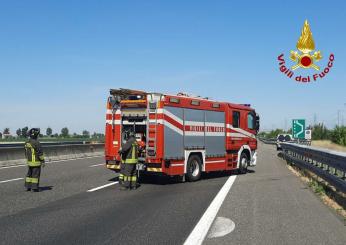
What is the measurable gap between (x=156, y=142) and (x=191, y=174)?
2026 mm

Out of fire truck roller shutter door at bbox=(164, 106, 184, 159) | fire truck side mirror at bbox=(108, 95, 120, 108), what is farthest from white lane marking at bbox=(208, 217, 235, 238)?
fire truck side mirror at bbox=(108, 95, 120, 108)

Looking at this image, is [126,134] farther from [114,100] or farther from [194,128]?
[194,128]

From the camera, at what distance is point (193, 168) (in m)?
15.0

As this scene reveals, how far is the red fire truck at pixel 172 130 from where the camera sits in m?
13.5

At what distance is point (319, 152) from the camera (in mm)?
13430

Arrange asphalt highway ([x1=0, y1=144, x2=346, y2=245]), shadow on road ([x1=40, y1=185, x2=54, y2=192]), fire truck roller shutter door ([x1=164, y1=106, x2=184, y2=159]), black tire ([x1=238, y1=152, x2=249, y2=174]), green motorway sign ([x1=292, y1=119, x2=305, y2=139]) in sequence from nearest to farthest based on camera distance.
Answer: asphalt highway ([x1=0, y1=144, x2=346, y2=245]) → shadow on road ([x1=40, y1=185, x2=54, y2=192]) → fire truck roller shutter door ([x1=164, y1=106, x2=184, y2=159]) → black tire ([x1=238, y1=152, x2=249, y2=174]) → green motorway sign ([x1=292, y1=119, x2=305, y2=139])

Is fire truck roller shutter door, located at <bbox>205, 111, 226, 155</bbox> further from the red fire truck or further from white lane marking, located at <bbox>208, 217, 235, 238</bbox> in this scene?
white lane marking, located at <bbox>208, 217, 235, 238</bbox>

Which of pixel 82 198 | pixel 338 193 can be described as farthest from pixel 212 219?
pixel 338 193

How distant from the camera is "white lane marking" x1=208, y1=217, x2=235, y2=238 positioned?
22.5 feet

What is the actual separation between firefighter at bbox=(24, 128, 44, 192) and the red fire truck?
9.50ft

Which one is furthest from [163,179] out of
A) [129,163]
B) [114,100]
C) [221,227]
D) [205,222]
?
[221,227]

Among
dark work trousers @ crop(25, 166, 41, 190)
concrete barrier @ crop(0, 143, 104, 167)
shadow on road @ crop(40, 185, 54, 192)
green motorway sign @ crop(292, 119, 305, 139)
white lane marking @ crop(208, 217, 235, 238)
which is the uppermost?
green motorway sign @ crop(292, 119, 305, 139)

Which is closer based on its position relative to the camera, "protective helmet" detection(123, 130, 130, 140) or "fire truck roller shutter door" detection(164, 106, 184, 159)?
"fire truck roller shutter door" detection(164, 106, 184, 159)

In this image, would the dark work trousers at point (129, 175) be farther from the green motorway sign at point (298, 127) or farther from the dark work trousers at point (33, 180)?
the green motorway sign at point (298, 127)
